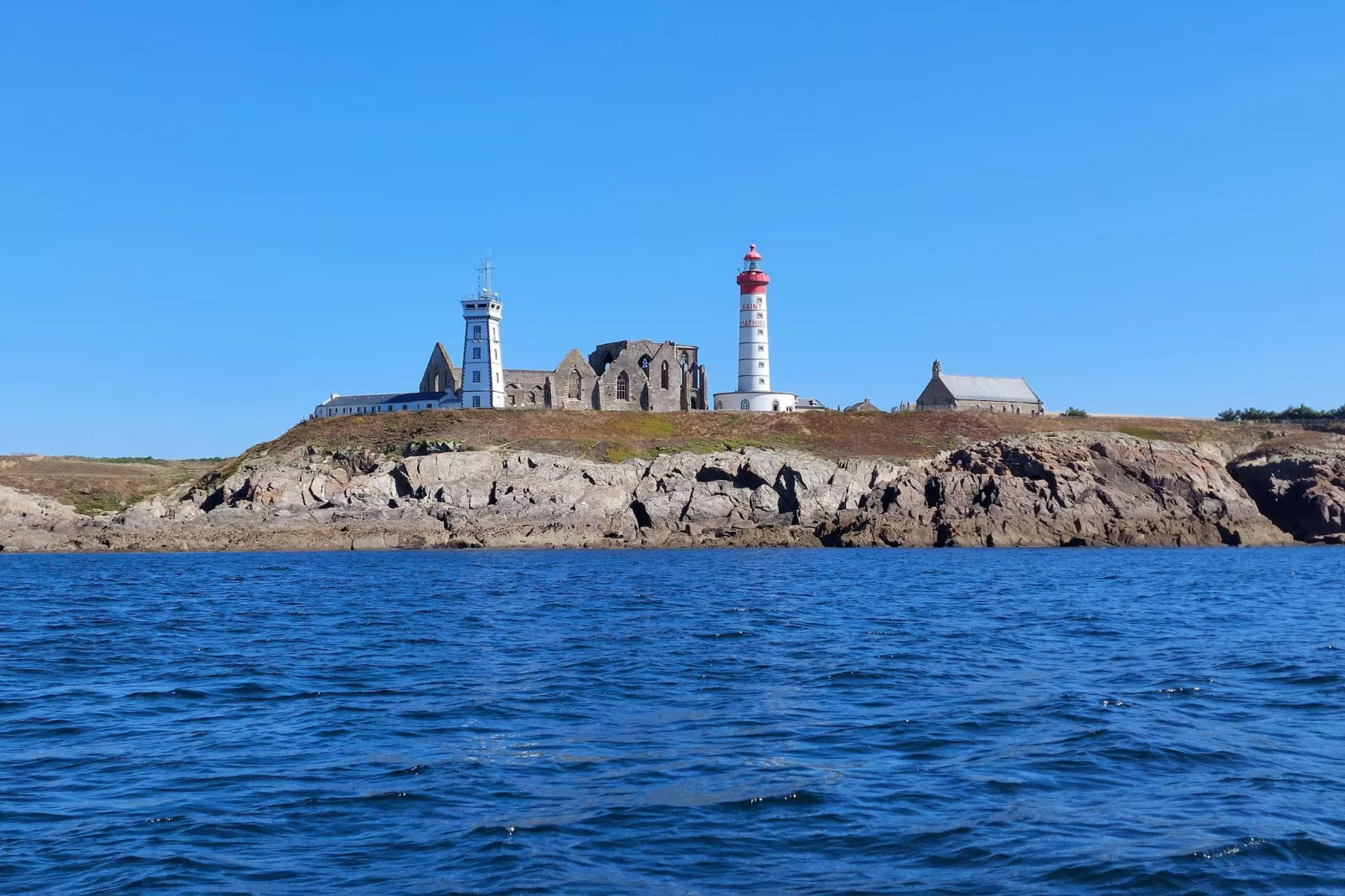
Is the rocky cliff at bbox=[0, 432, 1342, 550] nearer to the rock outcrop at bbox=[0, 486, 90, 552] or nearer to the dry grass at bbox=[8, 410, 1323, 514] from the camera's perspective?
the rock outcrop at bbox=[0, 486, 90, 552]

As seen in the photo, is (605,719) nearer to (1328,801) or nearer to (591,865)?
(591,865)

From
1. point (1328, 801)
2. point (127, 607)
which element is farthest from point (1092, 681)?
point (127, 607)

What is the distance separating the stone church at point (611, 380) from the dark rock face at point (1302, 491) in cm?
4431

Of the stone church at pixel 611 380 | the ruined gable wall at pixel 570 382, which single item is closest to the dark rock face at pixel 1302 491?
the stone church at pixel 611 380

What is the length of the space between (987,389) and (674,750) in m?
101

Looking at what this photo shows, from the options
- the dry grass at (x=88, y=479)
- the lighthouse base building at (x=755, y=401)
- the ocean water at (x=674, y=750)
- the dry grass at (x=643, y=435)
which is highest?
the lighthouse base building at (x=755, y=401)

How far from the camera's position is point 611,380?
340ft

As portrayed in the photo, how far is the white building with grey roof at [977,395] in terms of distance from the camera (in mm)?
109500

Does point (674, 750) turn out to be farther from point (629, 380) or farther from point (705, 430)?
point (629, 380)

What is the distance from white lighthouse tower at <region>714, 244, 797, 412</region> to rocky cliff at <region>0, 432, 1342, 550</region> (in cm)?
1905

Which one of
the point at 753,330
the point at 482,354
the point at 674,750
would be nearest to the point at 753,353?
the point at 753,330

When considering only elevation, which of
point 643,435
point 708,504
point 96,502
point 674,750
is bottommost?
point 674,750

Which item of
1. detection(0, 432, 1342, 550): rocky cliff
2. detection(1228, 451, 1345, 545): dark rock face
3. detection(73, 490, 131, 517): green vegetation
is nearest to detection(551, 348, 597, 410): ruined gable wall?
detection(0, 432, 1342, 550): rocky cliff

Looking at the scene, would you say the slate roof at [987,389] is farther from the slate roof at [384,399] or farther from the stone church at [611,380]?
the slate roof at [384,399]
